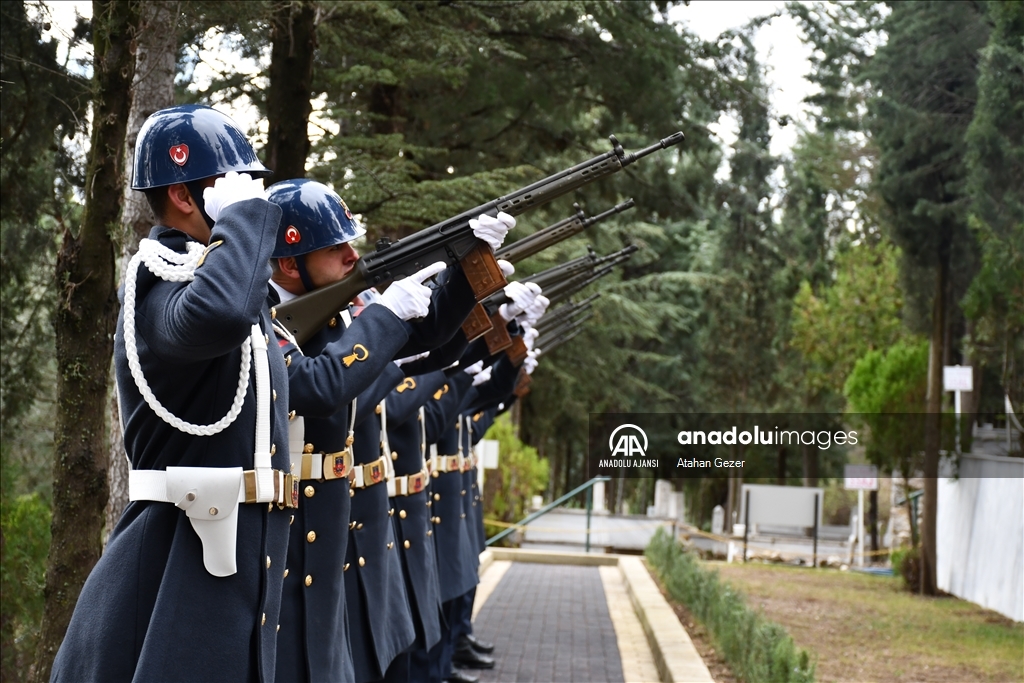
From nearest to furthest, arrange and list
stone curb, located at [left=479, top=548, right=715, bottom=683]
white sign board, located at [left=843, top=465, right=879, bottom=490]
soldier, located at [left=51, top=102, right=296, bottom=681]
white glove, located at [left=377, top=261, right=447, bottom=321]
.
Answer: soldier, located at [left=51, top=102, right=296, bottom=681], white glove, located at [left=377, top=261, right=447, bottom=321], stone curb, located at [left=479, top=548, right=715, bottom=683], white sign board, located at [left=843, top=465, right=879, bottom=490]

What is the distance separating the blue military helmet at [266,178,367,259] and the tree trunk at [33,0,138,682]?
91cm

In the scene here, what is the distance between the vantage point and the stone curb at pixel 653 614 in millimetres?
7202

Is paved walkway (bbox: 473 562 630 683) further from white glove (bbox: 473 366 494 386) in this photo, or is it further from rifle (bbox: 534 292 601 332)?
rifle (bbox: 534 292 601 332)

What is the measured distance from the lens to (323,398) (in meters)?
3.31

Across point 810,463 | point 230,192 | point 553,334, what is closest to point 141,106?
point 230,192

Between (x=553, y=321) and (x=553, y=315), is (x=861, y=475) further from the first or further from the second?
(x=553, y=315)

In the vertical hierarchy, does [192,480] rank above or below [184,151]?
below

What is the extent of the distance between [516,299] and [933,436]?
31.0ft

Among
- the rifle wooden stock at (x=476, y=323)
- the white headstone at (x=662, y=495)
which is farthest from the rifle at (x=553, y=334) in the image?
the white headstone at (x=662, y=495)

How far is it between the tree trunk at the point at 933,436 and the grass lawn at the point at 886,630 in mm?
398

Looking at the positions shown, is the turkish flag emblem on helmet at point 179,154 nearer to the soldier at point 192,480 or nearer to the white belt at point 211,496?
the soldier at point 192,480

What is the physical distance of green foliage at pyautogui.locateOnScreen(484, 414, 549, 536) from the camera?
776 inches

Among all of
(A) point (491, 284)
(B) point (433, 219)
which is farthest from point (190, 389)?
(B) point (433, 219)

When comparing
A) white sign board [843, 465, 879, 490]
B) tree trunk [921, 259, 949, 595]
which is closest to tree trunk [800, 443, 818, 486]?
white sign board [843, 465, 879, 490]
